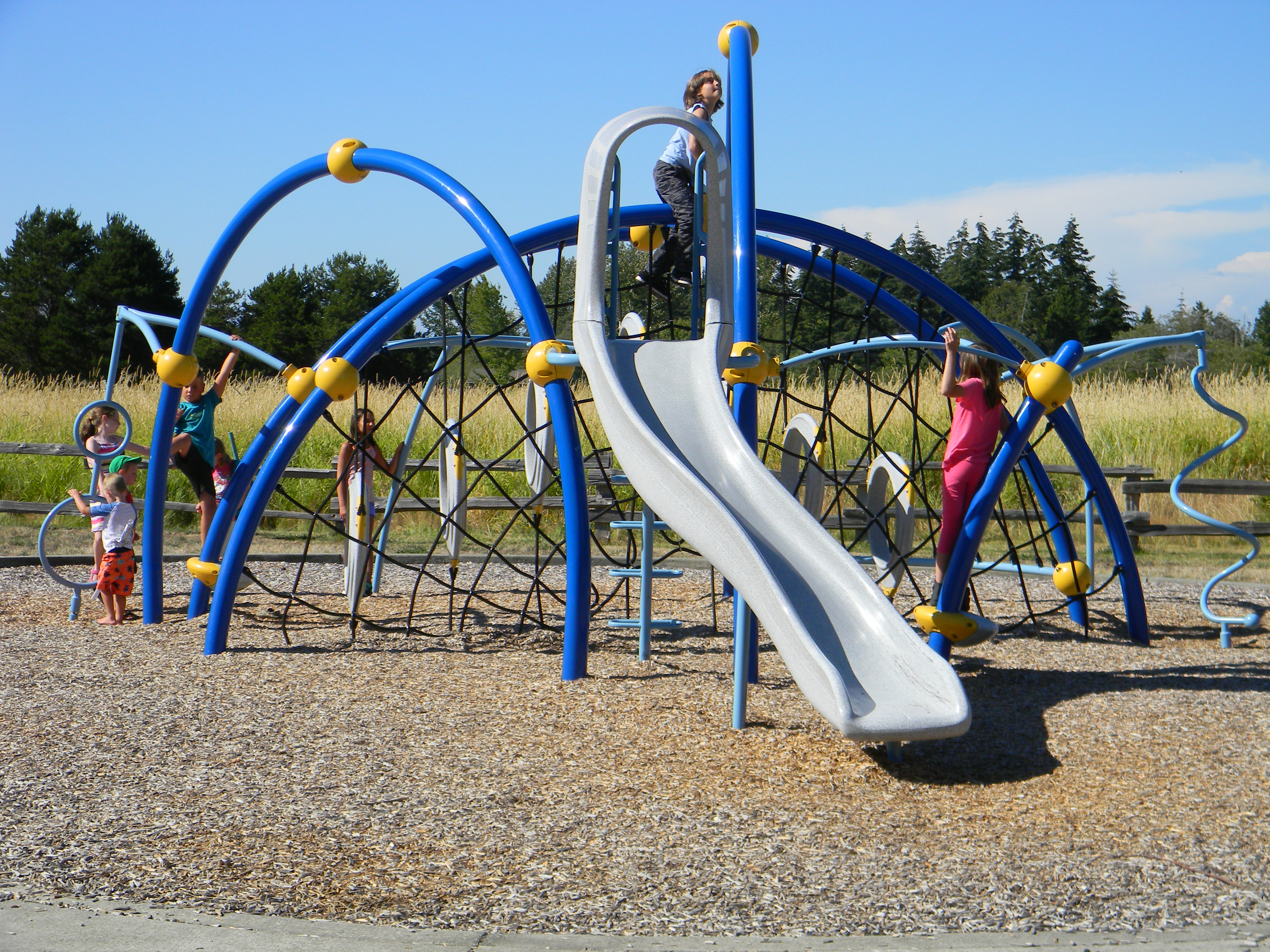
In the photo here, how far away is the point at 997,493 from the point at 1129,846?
7.86 ft

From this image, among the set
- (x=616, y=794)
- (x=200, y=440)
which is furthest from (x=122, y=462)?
(x=616, y=794)

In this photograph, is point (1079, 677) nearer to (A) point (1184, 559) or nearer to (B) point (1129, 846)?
(B) point (1129, 846)

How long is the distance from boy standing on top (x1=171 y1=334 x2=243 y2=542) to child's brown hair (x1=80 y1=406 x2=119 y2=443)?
0.46m

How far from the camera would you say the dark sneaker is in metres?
6.51

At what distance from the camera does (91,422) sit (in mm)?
7848

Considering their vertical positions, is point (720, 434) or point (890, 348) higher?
point (890, 348)

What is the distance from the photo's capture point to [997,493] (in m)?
5.27

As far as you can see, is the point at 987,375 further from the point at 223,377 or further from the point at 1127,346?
the point at 223,377

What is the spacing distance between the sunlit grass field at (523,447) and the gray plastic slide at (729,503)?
6.96 m

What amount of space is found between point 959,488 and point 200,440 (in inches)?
219

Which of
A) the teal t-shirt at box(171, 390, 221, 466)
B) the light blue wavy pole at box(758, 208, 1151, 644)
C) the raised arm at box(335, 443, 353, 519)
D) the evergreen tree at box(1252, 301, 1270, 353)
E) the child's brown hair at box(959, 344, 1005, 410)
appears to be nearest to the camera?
the child's brown hair at box(959, 344, 1005, 410)

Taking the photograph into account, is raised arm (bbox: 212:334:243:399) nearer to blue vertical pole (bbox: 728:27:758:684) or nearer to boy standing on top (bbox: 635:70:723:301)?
boy standing on top (bbox: 635:70:723:301)

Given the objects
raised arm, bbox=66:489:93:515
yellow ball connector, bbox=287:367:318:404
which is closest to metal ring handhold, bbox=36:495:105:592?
raised arm, bbox=66:489:93:515

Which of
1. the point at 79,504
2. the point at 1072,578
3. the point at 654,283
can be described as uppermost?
the point at 654,283
